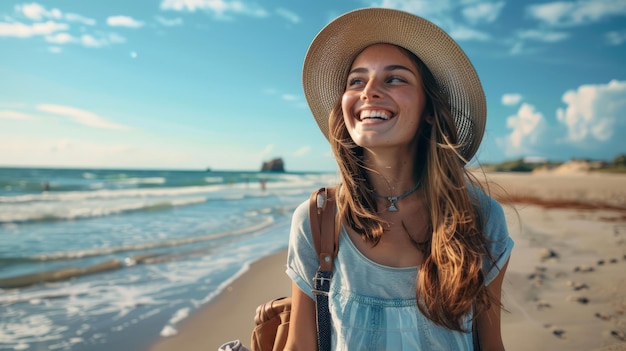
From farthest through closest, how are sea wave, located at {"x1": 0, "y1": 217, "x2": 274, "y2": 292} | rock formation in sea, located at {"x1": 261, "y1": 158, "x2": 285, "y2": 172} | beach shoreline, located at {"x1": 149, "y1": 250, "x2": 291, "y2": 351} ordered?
rock formation in sea, located at {"x1": 261, "y1": 158, "x2": 285, "y2": 172} → sea wave, located at {"x1": 0, "y1": 217, "x2": 274, "y2": 292} → beach shoreline, located at {"x1": 149, "y1": 250, "x2": 291, "y2": 351}

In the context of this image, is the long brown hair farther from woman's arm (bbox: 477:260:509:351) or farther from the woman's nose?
the woman's nose

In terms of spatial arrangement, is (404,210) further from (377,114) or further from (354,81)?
(354,81)

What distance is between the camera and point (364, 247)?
6.20ft

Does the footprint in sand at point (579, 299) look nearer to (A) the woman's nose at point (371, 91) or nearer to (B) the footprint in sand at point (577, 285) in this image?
(B) the footprint in sand at point (577, 285)

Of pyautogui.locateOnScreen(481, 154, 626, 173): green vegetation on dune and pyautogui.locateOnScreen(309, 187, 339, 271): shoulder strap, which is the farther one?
pyautogui.locateOnScreen(481, 154, 626, 173): green vegetation on dune

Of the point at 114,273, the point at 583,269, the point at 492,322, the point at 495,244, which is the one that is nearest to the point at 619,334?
the point at 583,269

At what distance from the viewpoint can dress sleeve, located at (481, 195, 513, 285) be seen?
1.86m

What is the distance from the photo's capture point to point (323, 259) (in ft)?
6.06

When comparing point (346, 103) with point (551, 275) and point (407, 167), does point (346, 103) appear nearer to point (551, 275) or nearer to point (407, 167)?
point (407, 167)

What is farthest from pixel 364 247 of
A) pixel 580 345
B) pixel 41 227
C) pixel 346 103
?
pixel 41 227

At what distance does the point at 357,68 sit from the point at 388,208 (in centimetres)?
71

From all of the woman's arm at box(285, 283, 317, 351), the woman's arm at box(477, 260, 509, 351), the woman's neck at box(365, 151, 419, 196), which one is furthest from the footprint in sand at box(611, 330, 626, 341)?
the woman's arm at box(285, 283, 317, 351)

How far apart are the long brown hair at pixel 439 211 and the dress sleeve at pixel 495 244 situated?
0.13ft

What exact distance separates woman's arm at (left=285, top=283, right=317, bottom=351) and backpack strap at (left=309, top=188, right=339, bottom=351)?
0.17ft
